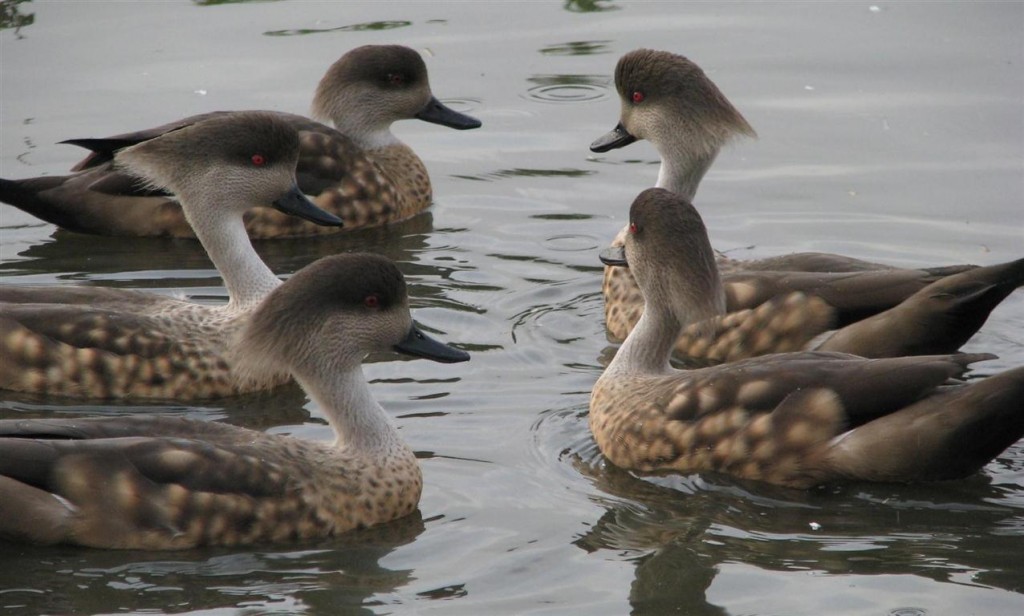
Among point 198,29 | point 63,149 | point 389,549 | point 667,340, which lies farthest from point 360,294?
point 198,29

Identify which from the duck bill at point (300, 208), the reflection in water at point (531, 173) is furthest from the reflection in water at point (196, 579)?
the reflection in water at point (531, 173)

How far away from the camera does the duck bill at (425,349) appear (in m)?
8.27

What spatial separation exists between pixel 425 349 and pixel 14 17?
342 inches

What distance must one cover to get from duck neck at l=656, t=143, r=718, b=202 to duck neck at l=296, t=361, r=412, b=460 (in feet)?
11.3

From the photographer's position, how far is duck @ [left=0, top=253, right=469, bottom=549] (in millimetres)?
7184

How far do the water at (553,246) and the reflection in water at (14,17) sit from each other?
11 cm

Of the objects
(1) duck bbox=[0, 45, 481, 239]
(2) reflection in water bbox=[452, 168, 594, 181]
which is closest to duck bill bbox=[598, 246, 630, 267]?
(1) duck bbox=[0, 45, 481, 239]

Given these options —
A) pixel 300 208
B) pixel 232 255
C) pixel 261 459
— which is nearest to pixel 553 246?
pixel 300 208

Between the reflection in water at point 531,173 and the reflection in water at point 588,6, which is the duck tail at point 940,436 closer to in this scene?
the reflection in water at point 531,173

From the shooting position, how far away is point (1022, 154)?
12.7 m

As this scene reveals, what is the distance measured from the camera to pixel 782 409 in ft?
26.4

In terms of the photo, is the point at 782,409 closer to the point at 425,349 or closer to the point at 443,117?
the point at 425,349

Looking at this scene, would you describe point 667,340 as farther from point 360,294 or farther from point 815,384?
point 360,294

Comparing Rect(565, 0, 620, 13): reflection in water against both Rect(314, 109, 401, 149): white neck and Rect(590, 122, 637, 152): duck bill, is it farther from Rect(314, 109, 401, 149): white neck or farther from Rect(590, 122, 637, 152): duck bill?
Rect(590, 122, 637, 152): duck bill
